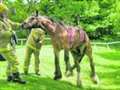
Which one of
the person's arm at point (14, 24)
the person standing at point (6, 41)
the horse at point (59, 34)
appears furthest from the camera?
the horse at point (59, 34)

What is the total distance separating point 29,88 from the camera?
46.0 ft

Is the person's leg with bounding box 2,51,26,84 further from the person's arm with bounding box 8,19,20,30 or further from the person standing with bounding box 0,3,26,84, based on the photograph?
the person's arm with bounding box 8,19,20,30

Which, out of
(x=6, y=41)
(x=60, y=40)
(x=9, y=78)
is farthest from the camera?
(x=60, y=40)

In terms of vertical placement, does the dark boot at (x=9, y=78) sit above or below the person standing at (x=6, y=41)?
below

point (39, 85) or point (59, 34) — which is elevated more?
point (59, 34)

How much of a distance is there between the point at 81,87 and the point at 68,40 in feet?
5.35

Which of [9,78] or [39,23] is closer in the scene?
[9,78]

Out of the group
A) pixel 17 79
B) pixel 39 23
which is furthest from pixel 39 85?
pixel 39 23

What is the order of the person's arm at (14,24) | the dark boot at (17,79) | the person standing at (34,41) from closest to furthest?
the dark boot at (17,79) → the person's arm at (14,24) → the person standing at (34,41)

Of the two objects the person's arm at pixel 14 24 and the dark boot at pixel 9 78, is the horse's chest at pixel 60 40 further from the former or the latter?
the dark boot at pixel 9 78

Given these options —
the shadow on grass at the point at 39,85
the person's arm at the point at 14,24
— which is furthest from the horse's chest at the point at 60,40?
the person's arm at the point at 14,24

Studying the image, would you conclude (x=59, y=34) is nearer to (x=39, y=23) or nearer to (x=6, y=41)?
(x=39, y=23)

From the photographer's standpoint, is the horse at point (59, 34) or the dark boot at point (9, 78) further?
the horse at point (59, 34)

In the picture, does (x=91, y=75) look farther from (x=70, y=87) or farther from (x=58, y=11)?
(x=58, y=11)
